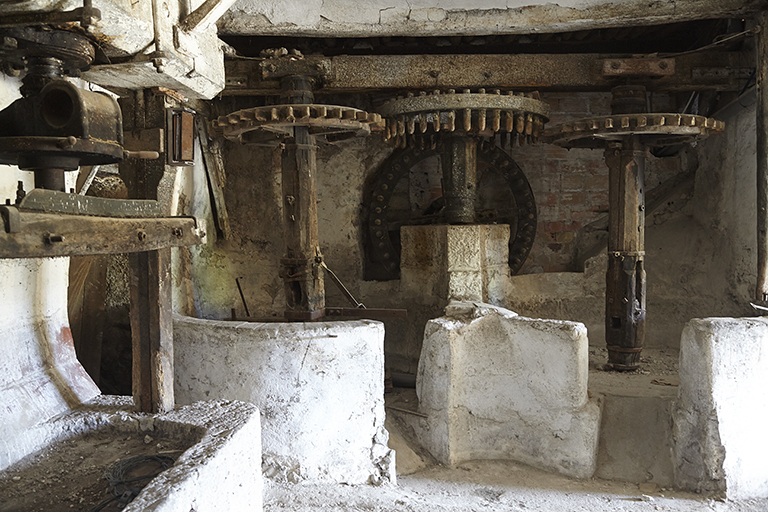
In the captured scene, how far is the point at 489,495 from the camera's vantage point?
11.0 ft

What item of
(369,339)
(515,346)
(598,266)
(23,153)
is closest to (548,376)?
(515,346)

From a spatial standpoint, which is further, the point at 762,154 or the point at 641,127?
the point at 762,154

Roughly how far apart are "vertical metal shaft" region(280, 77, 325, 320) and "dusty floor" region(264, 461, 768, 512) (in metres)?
1.07

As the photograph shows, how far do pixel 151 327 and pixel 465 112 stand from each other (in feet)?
8.87

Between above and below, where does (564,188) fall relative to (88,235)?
above

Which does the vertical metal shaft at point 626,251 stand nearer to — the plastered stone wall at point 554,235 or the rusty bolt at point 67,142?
the plastered stone wall at point 554,235

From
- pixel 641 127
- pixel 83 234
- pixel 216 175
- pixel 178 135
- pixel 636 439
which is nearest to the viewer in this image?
pixel 83 234

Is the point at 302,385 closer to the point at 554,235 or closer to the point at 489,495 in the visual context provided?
the point at 489,495

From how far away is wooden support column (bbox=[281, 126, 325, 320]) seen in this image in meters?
3.70

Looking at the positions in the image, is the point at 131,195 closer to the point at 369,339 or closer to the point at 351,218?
the point at 369,339

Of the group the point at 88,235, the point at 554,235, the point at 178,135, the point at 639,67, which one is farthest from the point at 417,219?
the point at 88,235

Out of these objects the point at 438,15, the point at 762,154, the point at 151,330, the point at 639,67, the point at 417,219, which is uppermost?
the point at 438,15

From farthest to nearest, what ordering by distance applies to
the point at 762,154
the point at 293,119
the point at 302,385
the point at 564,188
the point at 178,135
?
the point at 564,188 → the point at 762,154 → the point at 293,119 → the point at 302,385 → the point at 178,135

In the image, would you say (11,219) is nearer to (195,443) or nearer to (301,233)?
(195,443)
